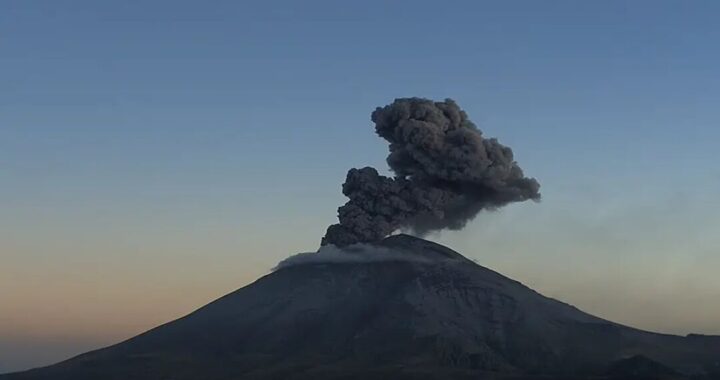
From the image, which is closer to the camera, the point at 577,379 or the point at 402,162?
the point at 577,379

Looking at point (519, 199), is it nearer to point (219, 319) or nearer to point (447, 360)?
point (447, 360)

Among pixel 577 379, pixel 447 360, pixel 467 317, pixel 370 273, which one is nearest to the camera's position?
pixel 577 379

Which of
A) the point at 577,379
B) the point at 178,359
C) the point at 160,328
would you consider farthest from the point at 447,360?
the point at 160,328

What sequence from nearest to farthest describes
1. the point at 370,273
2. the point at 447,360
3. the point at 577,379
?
the point at 577,379
the point at 447,360
the point at 370,273
